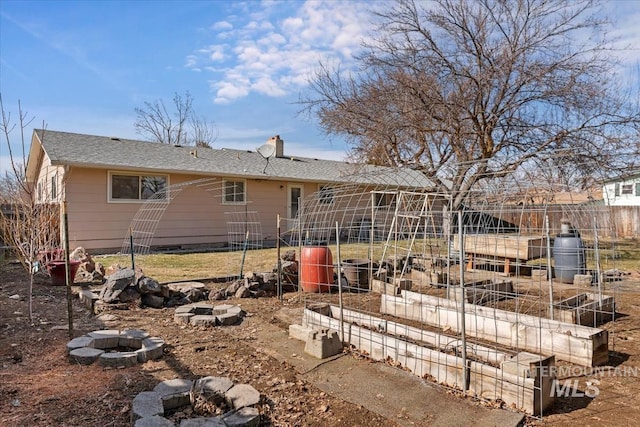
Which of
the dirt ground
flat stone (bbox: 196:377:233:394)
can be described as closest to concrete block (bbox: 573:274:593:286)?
the dirt ground

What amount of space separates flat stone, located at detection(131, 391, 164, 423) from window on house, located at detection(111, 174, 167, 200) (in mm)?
10175

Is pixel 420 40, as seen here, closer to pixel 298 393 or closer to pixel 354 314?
pixel 354 314

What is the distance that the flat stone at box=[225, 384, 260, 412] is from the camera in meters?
3.07

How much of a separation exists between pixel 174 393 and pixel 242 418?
0.69 m

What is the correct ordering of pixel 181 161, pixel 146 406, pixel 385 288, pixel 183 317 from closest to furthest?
pixel 146 406 < pixel 183 317 < pixel 385 288 < pixel 181 161

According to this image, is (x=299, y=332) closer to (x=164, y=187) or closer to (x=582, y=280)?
(x=582, y=280)

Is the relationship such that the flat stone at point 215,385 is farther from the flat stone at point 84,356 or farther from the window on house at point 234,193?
the window on house at point 234,193

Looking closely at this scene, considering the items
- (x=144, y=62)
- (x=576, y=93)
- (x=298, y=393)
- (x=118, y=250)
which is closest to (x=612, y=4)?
(x=576, y=93)

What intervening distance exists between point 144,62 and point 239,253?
21.9 ft

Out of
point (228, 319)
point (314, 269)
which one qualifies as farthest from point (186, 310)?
point (314, 269)

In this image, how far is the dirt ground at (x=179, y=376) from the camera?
3039 millimetres

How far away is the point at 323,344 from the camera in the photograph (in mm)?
4227

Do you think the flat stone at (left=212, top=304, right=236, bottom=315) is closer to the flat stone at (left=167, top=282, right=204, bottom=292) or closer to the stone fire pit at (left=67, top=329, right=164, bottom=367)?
the flat stone at (left=167, top=282, right=204, bottom=292)

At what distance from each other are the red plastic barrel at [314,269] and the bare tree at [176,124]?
1083 inches
